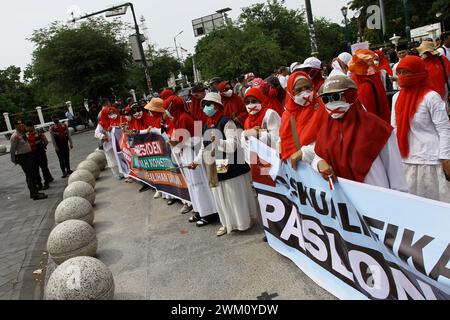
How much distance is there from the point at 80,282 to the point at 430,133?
3773 mm

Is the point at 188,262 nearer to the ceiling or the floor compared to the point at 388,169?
nearer to the floor

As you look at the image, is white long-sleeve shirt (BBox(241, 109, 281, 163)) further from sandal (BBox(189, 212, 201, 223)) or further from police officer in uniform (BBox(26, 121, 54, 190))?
police officer in uniform (BBox(26, 121, 54, 190))

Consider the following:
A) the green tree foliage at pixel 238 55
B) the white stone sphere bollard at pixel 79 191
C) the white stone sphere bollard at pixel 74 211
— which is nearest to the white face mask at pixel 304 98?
the white stone sphere bollard at pixel 74 211

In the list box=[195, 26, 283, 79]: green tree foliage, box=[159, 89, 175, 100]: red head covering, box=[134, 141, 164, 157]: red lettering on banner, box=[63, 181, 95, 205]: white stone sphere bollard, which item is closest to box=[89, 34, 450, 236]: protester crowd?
box=[159, 89, 175, 100]: red head covering

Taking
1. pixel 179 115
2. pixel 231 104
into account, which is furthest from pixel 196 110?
pixel 231 104

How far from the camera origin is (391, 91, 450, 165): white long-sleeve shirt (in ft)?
12.8

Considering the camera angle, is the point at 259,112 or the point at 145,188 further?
the point at 145,188

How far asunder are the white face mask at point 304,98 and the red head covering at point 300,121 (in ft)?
0.15

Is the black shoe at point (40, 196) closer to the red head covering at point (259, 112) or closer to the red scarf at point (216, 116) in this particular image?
the red scarf at point (216, 116)

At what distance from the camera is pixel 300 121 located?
4090 mm

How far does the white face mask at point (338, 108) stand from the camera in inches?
125

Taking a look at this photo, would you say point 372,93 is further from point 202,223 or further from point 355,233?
point 202,223

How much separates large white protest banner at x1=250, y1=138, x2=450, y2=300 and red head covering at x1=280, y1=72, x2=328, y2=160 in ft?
0.68
